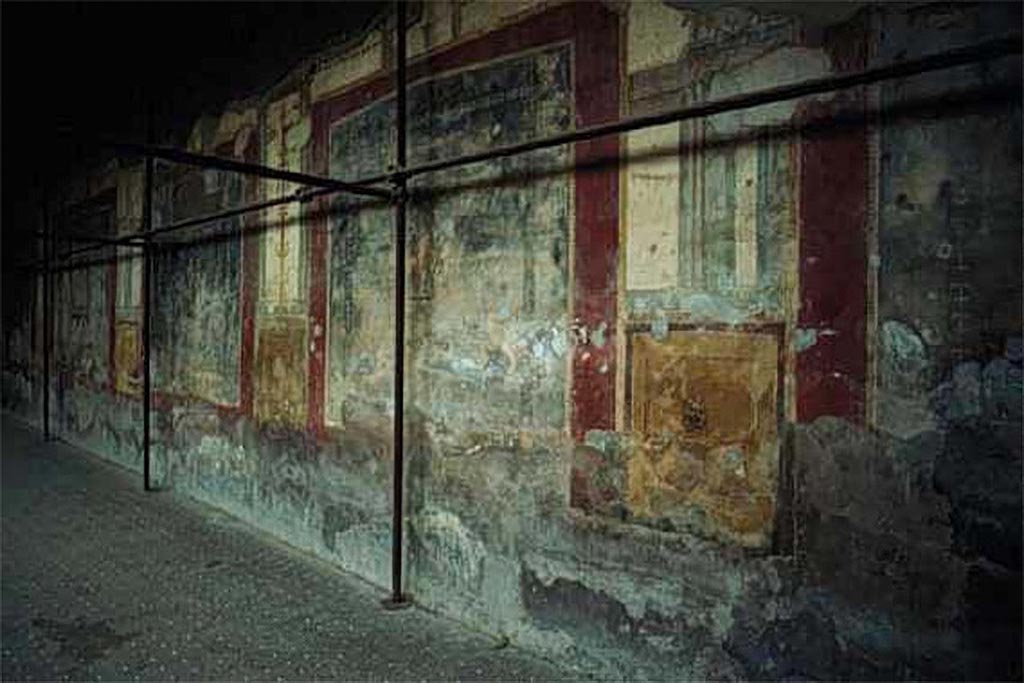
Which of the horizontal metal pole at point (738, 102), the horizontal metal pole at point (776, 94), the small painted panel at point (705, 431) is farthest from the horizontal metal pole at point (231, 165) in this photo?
the small painted panel at point (705, 431)

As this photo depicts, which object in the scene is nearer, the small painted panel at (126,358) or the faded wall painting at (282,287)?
the faded wall painting at (282,287)

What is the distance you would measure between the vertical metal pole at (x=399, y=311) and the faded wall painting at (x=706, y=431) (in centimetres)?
138

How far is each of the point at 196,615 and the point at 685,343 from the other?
2.84 meters

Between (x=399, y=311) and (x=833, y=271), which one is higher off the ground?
(x=833, y=271)

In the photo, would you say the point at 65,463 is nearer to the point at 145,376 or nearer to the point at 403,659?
the point at 145,376

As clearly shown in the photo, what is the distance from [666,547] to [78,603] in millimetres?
3103

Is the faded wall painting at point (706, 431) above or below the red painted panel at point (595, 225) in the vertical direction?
below

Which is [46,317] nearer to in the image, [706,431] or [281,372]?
[281,372]

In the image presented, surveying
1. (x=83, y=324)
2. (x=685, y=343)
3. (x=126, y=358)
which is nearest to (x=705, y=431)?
(x=685, y=343)

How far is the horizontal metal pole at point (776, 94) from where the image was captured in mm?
2061

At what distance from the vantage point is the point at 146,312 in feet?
22.7

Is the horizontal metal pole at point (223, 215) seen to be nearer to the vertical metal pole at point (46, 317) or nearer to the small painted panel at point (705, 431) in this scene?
the vertical metal pole at point (46, 317)

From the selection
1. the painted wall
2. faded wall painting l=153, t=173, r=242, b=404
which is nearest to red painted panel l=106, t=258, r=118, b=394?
faded wall painting l=153, t=173, r=242, b=404

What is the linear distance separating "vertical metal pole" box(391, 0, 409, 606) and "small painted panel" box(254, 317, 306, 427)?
4.15 feet
